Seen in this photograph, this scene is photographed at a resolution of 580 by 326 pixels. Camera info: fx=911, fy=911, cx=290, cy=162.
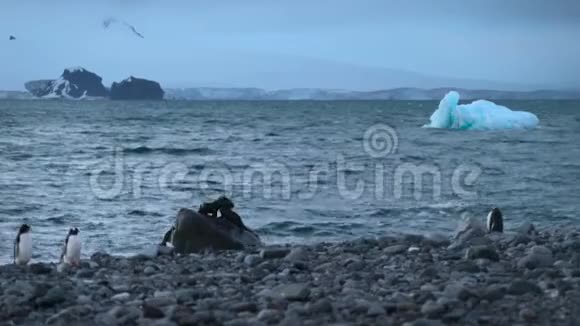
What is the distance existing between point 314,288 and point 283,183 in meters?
11.8

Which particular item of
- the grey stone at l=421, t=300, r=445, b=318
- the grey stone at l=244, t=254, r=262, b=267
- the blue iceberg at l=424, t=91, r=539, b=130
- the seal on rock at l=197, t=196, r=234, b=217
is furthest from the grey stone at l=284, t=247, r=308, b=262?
the blue iceberg at l=424, t=91, r=539, b=130

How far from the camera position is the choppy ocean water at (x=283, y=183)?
1262cm

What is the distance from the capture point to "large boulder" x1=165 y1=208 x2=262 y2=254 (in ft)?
30.6

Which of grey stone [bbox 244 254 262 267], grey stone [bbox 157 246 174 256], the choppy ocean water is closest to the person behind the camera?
grey stone [bbox 244 254 262 267]

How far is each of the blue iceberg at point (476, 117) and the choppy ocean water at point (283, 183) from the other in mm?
653

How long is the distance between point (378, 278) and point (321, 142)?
25.6 m

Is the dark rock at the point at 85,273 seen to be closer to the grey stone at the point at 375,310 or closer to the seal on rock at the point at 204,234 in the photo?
the seal on rock at the point at 204,234

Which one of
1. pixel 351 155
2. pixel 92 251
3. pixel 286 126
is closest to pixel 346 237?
pixel 92 251

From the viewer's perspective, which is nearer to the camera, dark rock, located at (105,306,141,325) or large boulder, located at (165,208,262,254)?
dark rock, located at (105,306,141,325)

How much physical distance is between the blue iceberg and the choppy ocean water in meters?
0.65

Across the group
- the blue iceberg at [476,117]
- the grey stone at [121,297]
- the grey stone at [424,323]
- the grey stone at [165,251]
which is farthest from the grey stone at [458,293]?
the blue iceberg at [476,117]

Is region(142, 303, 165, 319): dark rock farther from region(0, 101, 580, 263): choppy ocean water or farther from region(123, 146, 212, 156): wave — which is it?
region(123, 146, 212, 156): wave

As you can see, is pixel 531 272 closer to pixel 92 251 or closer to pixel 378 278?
pixel 378 278

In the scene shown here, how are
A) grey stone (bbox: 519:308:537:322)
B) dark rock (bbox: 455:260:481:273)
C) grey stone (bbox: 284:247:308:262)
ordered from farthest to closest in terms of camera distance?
1. grey stone (bbox: 284:247:308:262)
2. dark rock (bbox: 455:260:481:273)
3. grey stone (bbox: 519:308:537:322)
